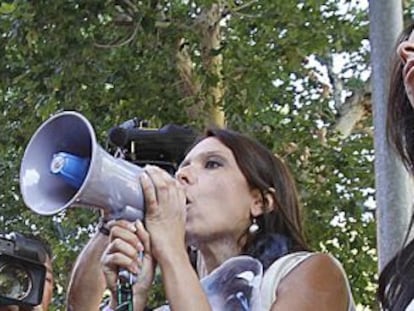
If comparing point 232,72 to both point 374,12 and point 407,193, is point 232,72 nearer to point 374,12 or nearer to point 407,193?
point 374,12

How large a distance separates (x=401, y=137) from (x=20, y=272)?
3.35 ft

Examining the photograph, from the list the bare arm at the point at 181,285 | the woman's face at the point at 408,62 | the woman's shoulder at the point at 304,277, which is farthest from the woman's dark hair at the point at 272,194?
the woman's face at the point at 408,62

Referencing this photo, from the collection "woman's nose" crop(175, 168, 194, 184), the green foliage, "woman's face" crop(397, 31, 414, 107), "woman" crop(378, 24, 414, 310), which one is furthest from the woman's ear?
the green foliage

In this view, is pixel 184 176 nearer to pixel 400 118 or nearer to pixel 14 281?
pixel 14 281

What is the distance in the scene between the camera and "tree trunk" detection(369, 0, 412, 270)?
2.74m

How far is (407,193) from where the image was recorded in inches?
108

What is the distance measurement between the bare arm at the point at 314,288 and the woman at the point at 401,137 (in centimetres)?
44

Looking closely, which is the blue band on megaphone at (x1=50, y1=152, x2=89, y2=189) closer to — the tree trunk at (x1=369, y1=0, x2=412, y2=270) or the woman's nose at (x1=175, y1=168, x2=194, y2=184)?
the woman's nose at (x1=175, y1=168, x2=194, y2=184)

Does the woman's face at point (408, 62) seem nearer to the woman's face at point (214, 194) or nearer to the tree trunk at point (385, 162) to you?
the woman's face at point (214, 194)

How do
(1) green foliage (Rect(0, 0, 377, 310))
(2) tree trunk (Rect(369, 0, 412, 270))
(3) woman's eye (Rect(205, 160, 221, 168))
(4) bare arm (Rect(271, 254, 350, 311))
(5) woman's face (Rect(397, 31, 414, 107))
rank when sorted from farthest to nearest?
1. (1) green foliage (Rect(0, 0, 377, 310))
2. (2) tree trunk (Rect(369, 0, 412, 270))
3. (3) woman's eye (Rect(205, 160, 221, 168))
4. (4) bare arm (Rect(271, 254, 350, 311))
5. (5) woman's face (Rect(397, 31, 414, 107))

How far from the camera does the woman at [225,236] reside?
1472 mm

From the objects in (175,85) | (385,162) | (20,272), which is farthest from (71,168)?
(175,85)

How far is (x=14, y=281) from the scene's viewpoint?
1.89 meters

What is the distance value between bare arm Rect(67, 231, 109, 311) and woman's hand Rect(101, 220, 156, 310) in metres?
0.33
